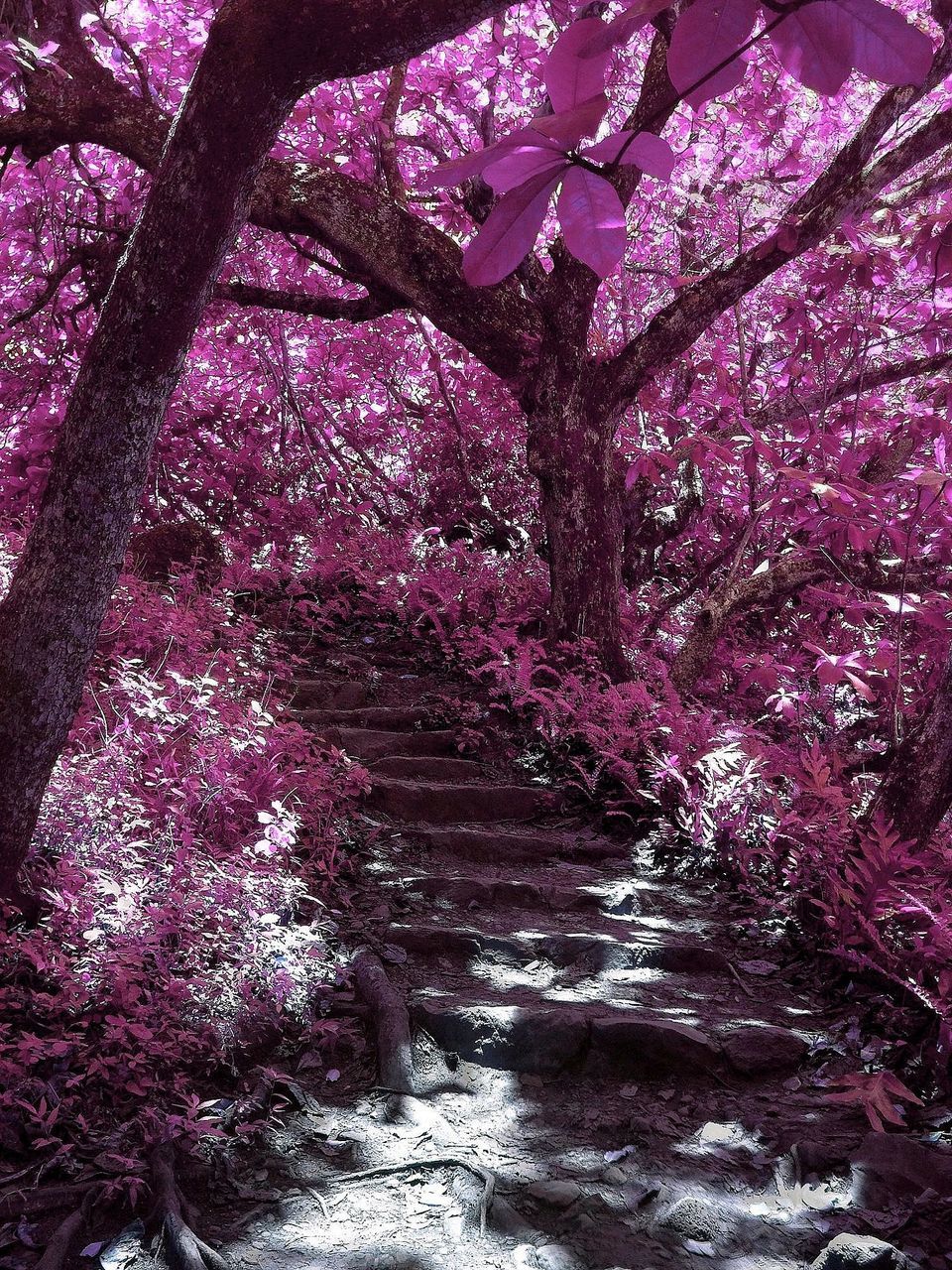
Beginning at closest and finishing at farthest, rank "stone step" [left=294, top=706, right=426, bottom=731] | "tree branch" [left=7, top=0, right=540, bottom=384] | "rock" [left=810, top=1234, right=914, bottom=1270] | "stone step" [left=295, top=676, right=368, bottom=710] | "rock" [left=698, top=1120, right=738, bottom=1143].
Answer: "rock" [left=810, top=1234, right=914, bottom=1270] < "rock" [left=698, top=1120, right=738, bottom=1143] < "stone step" [left=294, top=706, right=426, bottom=731] < "tree branch" [left=7, top=0, right=540, bottom=384] < "stone step" [left=295, top=676, right=368, bottom=710]

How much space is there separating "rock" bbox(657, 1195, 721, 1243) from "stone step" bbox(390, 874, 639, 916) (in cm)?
170

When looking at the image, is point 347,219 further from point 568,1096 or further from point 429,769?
point 568,1096

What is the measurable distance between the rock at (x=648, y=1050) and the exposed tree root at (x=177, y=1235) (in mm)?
1408

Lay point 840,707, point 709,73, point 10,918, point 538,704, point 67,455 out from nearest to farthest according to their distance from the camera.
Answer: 1. point 709,73
2. point 67,455
3. point 10,918
4. point 538,704
5. point 840,707

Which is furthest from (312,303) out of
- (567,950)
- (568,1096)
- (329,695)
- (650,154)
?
(650,154)

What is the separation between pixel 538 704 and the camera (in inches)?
230

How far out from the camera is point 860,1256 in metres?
2.21

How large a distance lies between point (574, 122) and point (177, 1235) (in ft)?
7.96

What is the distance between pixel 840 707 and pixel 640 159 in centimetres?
604

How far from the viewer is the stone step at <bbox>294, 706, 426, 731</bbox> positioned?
5.55m

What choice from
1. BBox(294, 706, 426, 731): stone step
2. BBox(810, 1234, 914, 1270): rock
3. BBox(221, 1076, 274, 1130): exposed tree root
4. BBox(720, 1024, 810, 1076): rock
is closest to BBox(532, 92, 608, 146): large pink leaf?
BBox(810, 1234, 914, 1270): rock

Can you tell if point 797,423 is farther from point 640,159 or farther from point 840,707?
point 640,159

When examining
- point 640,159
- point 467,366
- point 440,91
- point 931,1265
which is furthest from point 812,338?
point 640,159

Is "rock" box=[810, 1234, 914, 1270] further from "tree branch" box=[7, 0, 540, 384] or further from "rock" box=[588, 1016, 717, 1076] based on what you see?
"tree branch" box=[7, 0, 540, 384]
